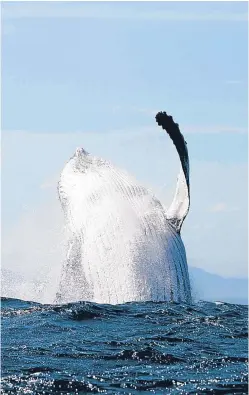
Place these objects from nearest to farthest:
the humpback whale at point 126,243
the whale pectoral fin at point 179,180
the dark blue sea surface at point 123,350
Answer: the dark blue sea surface at point 123,350 → the humpback whale at point 126,243 → the whale pectoral fin at point 179,180

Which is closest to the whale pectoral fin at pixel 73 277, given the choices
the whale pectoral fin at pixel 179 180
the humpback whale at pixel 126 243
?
the humpback whale at pixel 126 243

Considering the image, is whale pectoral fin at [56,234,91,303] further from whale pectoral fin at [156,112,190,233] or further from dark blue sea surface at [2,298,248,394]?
whale pectoral fin at [156,112,190,233]

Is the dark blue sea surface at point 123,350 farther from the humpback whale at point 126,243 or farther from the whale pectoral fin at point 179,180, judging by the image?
the whale pectoral fin at point 179,180

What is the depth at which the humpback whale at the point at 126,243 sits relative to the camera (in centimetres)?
1173

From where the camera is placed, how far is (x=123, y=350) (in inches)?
313

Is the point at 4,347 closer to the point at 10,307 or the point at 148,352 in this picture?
the point at 148,352

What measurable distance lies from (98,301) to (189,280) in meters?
1.73

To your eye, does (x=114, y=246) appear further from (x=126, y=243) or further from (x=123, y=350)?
(x=123, y=350)

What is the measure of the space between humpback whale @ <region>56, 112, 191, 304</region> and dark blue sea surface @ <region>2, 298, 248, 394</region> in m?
0.76

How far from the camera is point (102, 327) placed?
30.9 feet

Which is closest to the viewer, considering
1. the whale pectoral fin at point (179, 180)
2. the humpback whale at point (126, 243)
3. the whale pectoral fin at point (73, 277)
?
the humpback whale at point (126, 243)

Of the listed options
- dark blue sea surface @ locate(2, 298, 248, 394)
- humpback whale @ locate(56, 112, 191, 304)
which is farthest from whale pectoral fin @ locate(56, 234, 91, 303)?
dark blue sea surface @ locate(2, 298, 248, 394)

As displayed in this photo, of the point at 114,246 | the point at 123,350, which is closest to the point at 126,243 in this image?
the point at 114,246

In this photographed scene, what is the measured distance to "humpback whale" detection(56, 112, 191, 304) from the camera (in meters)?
11.7
